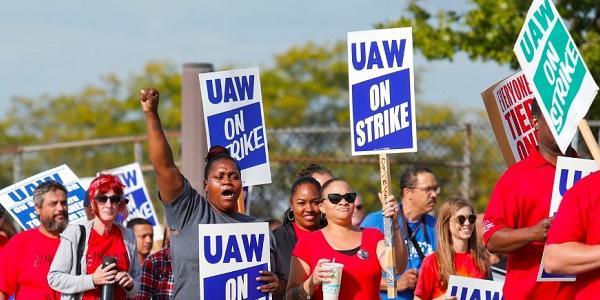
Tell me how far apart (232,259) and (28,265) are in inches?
92.3

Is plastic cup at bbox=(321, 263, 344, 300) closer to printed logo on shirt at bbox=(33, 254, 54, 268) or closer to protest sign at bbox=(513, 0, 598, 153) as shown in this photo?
protest sign at bbox=(513, 0, 598, 153)

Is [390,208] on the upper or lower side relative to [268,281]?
upper

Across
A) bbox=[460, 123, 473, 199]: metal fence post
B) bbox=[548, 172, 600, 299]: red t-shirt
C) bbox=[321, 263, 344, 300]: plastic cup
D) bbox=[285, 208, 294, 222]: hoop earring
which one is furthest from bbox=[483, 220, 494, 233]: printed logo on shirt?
bbox=[460, 123, 473, 199]: metal fence post

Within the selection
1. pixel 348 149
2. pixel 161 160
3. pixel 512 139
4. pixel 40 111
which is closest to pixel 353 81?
pixel 512 139

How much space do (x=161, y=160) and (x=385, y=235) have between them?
137cm

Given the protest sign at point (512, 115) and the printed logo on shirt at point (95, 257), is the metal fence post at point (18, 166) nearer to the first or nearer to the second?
the printed logo on shirt at point (95, 257)

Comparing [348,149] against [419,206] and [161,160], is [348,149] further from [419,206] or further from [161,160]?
[161,160]

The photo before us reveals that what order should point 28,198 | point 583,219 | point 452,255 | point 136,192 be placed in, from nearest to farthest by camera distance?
point 583,219
point 452,255
point 28,198
point 136,192

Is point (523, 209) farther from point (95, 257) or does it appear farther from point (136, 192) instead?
point (136, 192)

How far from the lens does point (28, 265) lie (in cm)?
921

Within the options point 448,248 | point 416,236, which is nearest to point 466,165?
point 416,236

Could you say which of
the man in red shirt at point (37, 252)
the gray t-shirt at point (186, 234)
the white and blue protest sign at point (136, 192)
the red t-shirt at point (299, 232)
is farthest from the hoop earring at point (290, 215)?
the white and blue protest sign at point (136, 192)

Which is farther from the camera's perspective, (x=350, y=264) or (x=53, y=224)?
(x=53, y=224)

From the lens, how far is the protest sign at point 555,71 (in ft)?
19.3
